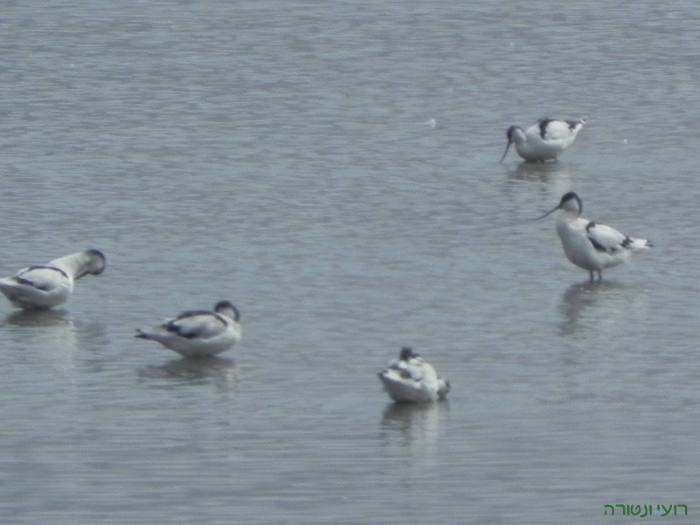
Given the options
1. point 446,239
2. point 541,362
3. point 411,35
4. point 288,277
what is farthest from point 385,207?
point 411,35

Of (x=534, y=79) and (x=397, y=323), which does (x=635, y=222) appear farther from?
(x=534, y=79)

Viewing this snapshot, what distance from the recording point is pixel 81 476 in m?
11.5

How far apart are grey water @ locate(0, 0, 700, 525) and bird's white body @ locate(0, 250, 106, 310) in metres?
0.20

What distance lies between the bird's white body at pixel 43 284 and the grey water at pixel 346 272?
7.9 inches

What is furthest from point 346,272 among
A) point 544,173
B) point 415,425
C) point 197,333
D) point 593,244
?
point 544,173

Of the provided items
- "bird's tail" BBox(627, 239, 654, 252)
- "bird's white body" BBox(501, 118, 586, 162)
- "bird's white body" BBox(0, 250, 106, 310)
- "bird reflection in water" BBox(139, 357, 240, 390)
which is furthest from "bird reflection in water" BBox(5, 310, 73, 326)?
"bird's white body" BBox(501, 118, 586, 162)

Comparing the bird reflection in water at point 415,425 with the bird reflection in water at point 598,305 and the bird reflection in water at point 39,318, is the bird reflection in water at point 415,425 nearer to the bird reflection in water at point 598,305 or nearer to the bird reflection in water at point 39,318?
the bird reflection in water at point 598,305

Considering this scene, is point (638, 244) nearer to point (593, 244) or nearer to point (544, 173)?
point (593, 244)

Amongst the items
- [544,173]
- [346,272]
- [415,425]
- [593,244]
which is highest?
[544,173]

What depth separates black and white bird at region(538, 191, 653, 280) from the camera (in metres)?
17.0

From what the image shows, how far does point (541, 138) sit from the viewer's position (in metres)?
22.4

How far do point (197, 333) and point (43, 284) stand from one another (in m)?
2.04

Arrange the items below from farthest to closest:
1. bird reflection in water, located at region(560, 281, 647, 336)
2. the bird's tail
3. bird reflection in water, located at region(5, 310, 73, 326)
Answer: the bird's tail
bird reflection in water, located at region(5, 310, 73, 326)
bird reflection in water, located at region(560, 281, 647, 336)

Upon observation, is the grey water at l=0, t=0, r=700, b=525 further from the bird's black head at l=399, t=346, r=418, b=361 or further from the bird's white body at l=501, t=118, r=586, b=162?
the bird's black head at l=399, t=346, r=418, b=361
